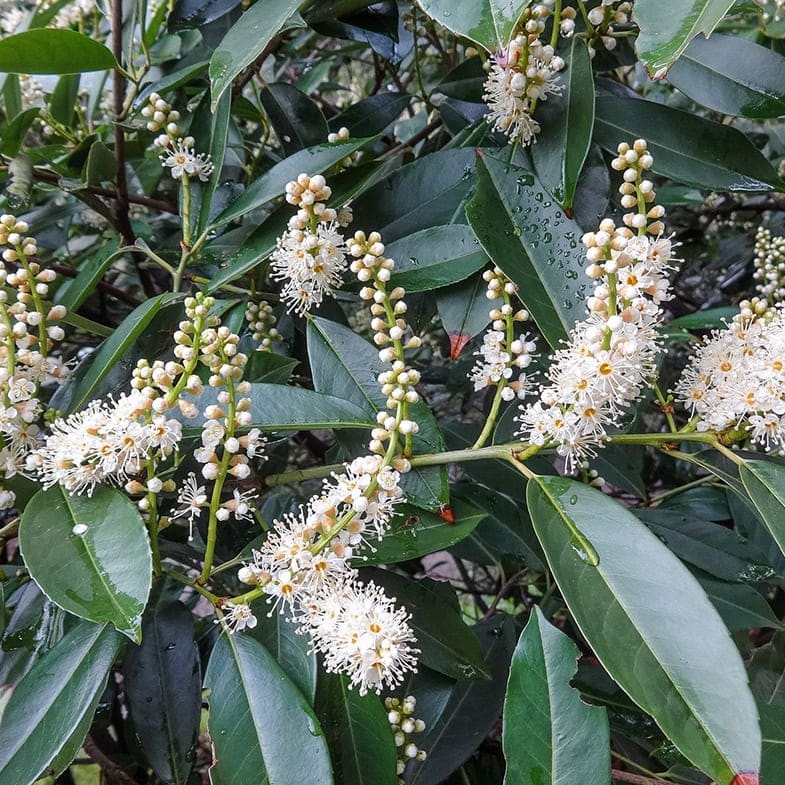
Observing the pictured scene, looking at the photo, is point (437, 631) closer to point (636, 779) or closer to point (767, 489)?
point (636, 779)

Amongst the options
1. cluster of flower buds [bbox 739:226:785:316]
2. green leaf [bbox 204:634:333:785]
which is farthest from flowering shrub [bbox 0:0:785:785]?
cluster of flower buds [bbox 739:226:785:316]

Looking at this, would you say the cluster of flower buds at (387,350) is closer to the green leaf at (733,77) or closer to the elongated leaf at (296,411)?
the elongated leaf at (296,411)

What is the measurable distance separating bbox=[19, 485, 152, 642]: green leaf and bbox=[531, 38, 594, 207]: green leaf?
27.7 inches

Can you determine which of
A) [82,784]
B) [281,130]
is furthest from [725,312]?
[82,784]

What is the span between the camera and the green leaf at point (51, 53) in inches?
36.4

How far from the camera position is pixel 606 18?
1.04 m

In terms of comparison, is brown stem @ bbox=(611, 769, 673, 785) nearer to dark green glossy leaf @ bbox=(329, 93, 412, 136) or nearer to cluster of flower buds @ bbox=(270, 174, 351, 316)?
cluster of flower buds @ bbox=(270, 174, 351, 316)

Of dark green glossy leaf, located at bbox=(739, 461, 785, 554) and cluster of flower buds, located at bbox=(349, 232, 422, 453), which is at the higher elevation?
cluster of flower buds, located at bbox=(349, 232, 422, 453)

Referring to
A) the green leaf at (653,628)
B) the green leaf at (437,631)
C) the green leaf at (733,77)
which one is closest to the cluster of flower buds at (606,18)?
the green leaf at (733,77)

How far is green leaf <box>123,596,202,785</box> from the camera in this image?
966 mm

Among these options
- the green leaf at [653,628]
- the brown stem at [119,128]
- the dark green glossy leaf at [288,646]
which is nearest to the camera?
the green leaf at [653,628]

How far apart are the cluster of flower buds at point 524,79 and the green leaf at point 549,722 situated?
696mm

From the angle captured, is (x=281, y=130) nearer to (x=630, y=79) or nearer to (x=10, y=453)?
(x=10, y=453)

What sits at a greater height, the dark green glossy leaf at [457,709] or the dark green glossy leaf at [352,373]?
the dark green glossy leaf at [352,373]
